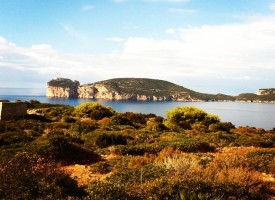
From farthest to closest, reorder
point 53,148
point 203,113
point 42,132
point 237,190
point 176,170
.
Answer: point 203,113 → point 42,132 → point 53,148 → point 176,170 → point 237,190

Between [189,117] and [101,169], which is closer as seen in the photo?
[101,169]

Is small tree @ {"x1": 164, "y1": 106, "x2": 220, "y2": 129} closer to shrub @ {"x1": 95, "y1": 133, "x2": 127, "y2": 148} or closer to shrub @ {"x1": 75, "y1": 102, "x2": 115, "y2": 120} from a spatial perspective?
shrub @ {"x1": 75, "y1": 102, "x2": 115, "y2": 120}

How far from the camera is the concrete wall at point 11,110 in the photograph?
2615 cm

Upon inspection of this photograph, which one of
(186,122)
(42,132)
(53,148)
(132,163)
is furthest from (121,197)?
(186,122)

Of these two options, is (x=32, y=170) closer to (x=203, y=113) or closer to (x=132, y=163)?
(x=132, y=163)

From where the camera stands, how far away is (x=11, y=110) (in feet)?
89.0

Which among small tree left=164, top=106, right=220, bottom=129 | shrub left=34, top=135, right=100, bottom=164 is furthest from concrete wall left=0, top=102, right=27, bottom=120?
small tree left=164, top=106, right=220, bottom=129

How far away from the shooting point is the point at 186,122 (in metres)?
35.7

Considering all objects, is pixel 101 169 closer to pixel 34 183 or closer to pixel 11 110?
pixel 34 183

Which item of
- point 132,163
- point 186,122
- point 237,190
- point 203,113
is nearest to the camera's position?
point 237,190

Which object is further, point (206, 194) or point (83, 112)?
point (83, 112)

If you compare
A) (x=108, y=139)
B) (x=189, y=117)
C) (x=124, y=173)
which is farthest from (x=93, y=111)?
(x=124, y=173)

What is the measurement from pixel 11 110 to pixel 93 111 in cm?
1050

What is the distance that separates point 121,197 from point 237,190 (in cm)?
329
